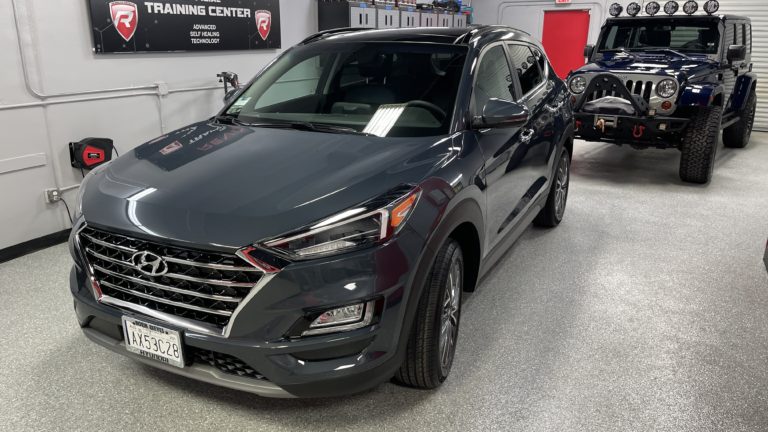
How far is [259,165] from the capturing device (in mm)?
2074

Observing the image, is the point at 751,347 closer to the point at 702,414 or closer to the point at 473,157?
the point at 702,414

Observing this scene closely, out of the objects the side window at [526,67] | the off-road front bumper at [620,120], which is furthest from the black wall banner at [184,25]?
the off-road front bumper at [620,120]

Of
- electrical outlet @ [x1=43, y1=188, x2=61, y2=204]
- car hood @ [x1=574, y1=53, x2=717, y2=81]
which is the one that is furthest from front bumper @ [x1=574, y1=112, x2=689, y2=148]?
electrical outlet @ [x1=43, y1=188, x2=61, y2=204]

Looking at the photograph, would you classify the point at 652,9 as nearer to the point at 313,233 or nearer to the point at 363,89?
the point at 363,89

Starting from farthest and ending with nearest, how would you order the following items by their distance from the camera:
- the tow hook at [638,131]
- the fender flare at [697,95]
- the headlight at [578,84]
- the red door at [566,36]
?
the red door at [566,36]
the headlight at [578,84]
the tow hook at [638,131]
the fender flare at [697,95]

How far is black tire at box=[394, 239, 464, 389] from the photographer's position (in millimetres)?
1975

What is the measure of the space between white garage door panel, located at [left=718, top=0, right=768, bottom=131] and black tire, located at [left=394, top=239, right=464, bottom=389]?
874 centimetres

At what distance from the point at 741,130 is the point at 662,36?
83.9 inches

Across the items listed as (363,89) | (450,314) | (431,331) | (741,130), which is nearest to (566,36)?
(741,130)

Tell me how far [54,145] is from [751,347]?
4.16 meters

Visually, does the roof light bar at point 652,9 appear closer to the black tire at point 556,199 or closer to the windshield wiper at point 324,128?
the black tire at point 556,199

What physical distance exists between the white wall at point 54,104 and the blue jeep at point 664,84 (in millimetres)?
3869

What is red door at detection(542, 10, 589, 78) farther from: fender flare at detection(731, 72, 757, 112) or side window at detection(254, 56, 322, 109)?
side window at detection(254, 56, 322, 109)

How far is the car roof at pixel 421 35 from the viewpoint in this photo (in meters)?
2.74
